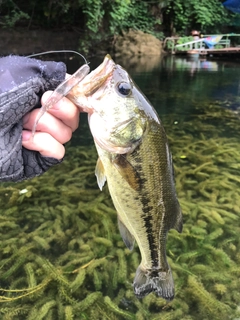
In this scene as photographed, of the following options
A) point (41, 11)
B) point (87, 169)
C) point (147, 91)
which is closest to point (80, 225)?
point (87, 169)

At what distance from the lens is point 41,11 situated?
60.1 ft

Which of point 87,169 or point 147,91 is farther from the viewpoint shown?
point 147,91

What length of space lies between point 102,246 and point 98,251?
0.32ft

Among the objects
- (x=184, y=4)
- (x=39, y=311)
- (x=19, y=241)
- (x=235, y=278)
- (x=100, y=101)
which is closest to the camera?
(x=100, y=101)

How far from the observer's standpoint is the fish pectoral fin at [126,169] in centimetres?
185

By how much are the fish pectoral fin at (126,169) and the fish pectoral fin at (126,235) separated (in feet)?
1.30

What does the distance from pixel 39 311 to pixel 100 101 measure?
260 centimetres

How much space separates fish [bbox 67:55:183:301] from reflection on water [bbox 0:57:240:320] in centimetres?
179

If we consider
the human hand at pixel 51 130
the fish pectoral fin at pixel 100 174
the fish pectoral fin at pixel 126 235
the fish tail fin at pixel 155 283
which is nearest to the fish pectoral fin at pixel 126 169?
the fish pectoral fin at pixel 100 174

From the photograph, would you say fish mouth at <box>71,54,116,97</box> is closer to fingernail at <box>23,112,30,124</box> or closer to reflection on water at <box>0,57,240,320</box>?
fingernail at <box>23,112,30,124</box>

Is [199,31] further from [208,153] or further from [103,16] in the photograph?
[208,153]

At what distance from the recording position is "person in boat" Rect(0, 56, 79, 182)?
1701 millimetres

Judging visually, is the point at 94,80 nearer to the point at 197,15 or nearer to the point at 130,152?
the point at 130,152

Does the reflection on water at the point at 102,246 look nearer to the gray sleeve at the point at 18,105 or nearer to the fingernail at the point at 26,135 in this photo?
the gray sleeve at the point at 18,105
